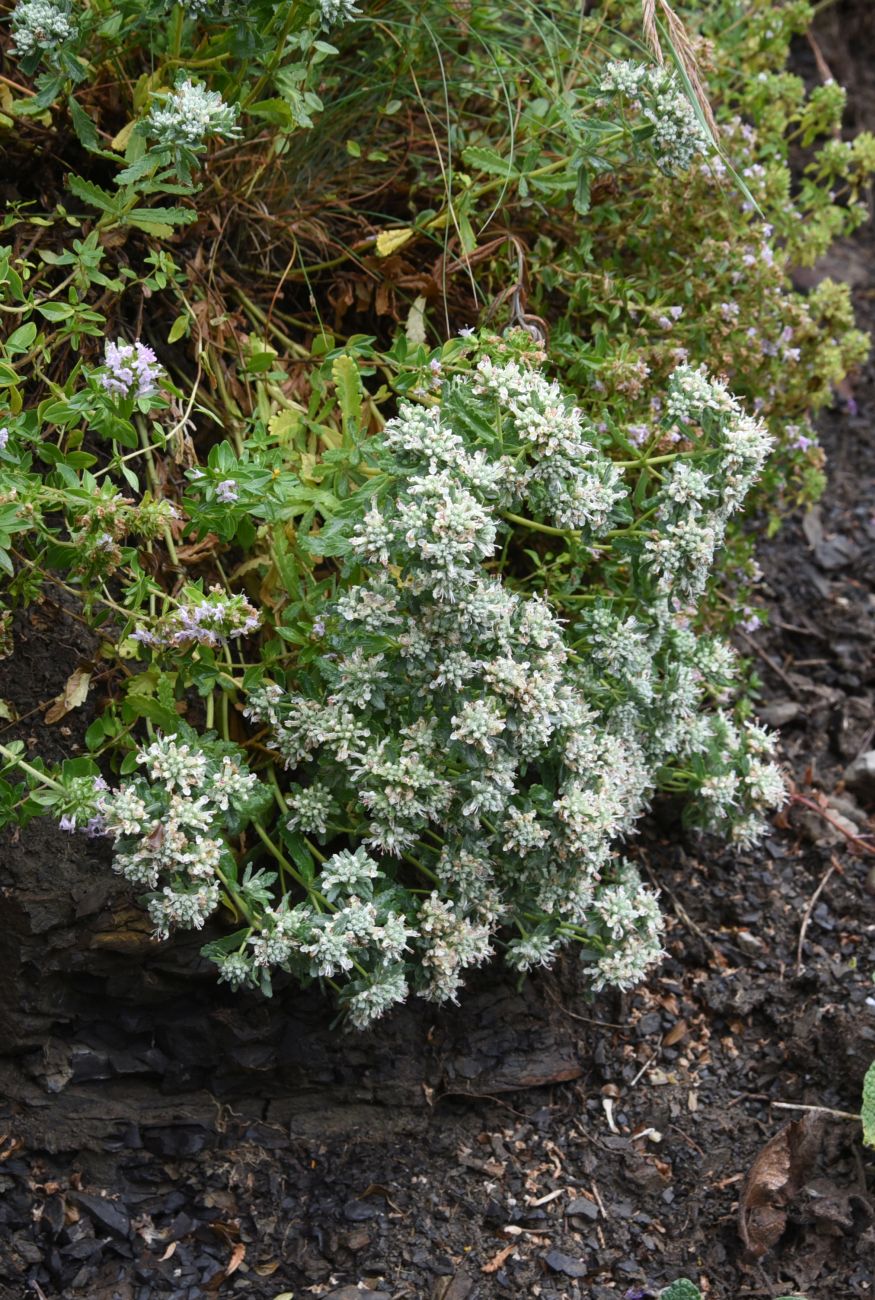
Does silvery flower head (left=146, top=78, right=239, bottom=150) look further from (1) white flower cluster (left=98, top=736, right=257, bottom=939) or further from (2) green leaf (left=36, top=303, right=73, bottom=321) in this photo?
(1) white flower cluster (left=98, top=736, right=257, bottom=939)

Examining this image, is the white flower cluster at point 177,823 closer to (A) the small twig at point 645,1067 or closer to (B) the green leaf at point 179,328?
(B) the green leaf at point 179,328

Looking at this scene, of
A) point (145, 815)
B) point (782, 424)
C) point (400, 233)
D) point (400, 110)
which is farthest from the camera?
point (782, 424)

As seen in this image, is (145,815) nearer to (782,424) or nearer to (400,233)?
(400,233)

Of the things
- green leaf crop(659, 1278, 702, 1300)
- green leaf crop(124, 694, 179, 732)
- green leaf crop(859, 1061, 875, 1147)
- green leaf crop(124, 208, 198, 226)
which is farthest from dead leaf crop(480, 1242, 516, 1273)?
green leaf crop(124, 208, 198, 226)

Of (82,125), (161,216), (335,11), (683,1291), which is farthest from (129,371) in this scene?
(683,1291)

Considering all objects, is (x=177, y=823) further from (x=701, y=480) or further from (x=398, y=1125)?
(x=701, y=480)

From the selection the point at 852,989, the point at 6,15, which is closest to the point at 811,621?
the point at 852,989

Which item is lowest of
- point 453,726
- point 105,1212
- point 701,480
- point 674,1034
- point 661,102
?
point 105,1212
